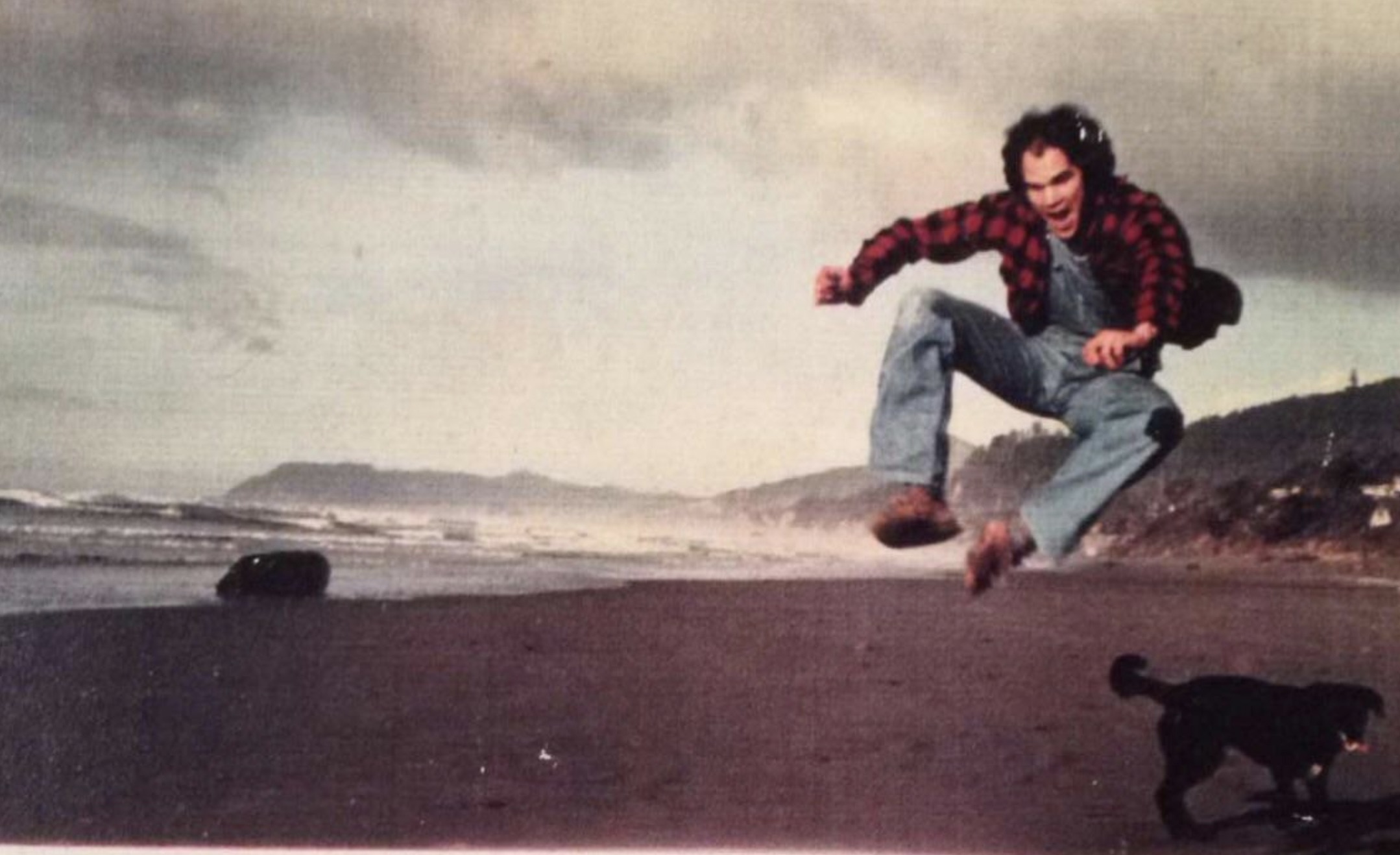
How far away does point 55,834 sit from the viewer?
2.45 metres

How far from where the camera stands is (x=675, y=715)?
2.51 meters

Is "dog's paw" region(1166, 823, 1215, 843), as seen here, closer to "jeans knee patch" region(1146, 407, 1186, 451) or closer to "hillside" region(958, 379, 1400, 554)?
"hillside" region(958, 379, 1400, 554)

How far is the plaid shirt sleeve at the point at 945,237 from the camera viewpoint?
2.58 metres

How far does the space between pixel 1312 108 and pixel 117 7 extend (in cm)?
203

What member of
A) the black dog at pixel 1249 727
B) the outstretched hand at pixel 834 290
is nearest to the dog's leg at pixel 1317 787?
the black dog at pixel 1249 727

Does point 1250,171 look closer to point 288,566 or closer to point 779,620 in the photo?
point 779,620

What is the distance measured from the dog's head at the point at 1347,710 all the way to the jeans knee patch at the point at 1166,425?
47 centimetres

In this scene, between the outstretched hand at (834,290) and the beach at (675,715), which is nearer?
the beach at (675,715)

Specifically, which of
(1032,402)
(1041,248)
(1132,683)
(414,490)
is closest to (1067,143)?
(1041,248)

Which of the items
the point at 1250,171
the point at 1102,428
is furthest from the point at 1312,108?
the point at 1102,428

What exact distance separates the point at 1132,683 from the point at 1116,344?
22.1 inches

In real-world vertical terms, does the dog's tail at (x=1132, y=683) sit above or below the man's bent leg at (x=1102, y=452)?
below

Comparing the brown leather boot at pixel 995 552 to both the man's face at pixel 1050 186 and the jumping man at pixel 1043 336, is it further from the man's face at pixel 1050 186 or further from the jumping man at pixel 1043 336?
the man's face at pixel 1050 186

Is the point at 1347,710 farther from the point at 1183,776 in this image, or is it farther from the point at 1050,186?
the point at 1050,186
